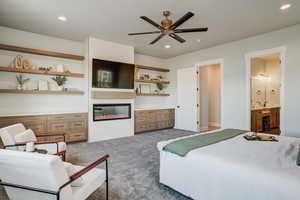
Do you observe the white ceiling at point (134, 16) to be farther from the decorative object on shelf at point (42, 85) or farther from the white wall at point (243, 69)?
the decorative object on shelf at point (42, 85)

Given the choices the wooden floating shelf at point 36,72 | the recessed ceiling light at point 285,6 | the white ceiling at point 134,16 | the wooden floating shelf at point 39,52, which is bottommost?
the wooden floating shelf at point 36,72

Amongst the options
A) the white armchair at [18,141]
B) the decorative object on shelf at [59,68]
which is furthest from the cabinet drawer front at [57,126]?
the decorative object on shelf at [59,68]

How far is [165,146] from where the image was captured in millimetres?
2141

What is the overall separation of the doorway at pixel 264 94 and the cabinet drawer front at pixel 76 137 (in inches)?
185

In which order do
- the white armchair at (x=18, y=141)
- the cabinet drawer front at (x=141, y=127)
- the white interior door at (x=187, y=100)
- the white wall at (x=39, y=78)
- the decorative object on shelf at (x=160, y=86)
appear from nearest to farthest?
1. the white armchair at (x=18, y=141)
2. the white wall at (x=39, y=78)
3. the cabinet drawer front at (x=141, y=127)
4. the white interior door at (x=187, y=100)
5. the decorative object on shelf at (x=160, y=86)

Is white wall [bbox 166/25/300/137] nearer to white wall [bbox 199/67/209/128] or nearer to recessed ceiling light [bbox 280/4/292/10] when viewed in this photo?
white wall [bbox 199/67/209/128]

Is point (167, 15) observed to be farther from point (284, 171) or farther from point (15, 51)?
point (15, 51)

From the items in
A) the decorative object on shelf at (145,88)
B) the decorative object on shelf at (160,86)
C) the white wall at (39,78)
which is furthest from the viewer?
the decorative object on shelf at (160,86)

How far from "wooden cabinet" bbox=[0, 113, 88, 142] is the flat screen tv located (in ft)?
3.55

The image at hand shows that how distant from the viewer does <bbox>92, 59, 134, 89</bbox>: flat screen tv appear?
4492 millimetres

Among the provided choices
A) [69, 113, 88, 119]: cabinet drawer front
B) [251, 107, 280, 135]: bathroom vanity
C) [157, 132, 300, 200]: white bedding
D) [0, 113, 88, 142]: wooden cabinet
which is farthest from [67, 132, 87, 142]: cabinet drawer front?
[251, 107, 280, 135]: bathroom vanity

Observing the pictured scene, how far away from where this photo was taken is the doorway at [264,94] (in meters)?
4.66

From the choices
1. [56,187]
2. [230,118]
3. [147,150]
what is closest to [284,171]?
[56,187]

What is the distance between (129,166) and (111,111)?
236 cm
